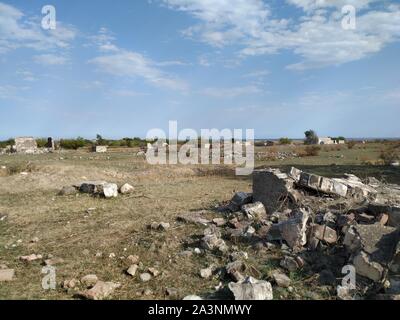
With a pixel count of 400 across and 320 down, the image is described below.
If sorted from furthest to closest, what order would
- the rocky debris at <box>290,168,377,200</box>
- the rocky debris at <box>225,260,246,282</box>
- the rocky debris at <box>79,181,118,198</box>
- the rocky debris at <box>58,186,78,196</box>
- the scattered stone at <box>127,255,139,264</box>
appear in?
the rocky debris at <box>58,186,78,196</box> → the rocky debris at <box>79,181,118,198</box> → the rocky debris at <box>290,168,377,200</box> → the scattered stone at <box>127,255,139,264</box> → the rocky debris at <box>225,260,246,282</box>

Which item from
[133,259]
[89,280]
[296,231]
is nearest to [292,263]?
[296,231]

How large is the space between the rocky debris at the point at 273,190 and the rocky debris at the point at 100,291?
140 inches

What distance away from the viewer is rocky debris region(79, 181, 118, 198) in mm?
9398

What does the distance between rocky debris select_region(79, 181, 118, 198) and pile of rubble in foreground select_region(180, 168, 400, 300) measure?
3.26 m

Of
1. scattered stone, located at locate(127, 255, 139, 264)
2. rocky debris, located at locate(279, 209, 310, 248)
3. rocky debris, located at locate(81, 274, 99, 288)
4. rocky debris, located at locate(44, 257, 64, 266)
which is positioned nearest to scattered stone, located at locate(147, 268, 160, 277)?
scattered stone, located at locate(127, 255, 139, 264)

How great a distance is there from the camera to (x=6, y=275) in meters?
4.56

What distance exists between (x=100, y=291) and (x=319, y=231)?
9.51 feet

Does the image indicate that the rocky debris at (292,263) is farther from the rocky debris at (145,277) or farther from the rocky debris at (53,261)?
the rocky debris at (53,261)

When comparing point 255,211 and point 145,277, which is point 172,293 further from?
point 255,211

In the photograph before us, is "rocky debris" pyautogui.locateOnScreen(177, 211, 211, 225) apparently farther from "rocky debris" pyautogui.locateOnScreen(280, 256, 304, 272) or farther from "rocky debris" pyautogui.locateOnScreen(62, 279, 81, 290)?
"rocky debris" pyautogui.locateOnScreen(62, 279, 81, 290)

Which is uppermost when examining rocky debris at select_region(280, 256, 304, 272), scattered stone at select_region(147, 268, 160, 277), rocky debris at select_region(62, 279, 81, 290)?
rocky debris at select_region(280, 256, 304, 272)
